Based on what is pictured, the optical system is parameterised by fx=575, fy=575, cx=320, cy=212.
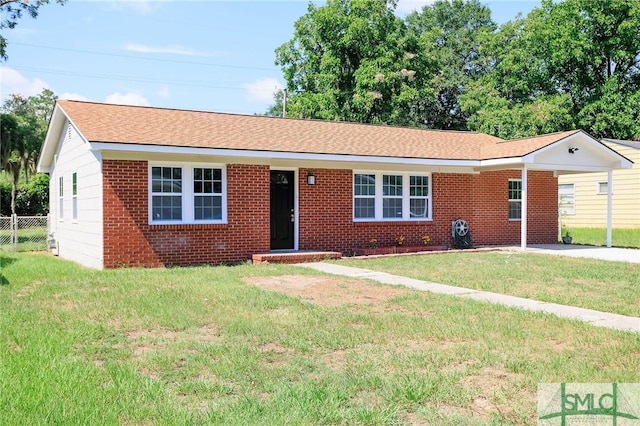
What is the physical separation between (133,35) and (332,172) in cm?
612

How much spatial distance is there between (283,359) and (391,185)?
11900 mm

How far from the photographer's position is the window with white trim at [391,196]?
16.5 metres

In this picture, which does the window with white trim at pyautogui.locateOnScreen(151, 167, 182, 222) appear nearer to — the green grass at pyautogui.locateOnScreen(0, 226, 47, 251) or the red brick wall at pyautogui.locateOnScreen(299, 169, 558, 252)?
the red brick wall at pyautogui.locateOnScreen(299, 169, 558, 252)

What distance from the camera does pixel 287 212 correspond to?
15.6 m

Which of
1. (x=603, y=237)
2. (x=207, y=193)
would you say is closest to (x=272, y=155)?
(x=207, y=193)

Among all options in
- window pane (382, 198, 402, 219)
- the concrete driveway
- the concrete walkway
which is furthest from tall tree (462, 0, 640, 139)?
the concrete walkway

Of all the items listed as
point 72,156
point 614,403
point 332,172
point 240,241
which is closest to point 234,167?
point 240,241

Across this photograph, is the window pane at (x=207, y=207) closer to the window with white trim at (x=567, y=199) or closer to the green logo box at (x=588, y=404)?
the green logo box at (x=588, y=404)

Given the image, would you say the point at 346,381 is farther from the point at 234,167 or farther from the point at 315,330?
the point at 234,167

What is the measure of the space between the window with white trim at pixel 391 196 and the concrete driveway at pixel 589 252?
3.23 metres

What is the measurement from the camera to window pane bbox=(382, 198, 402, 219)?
55.4 feet

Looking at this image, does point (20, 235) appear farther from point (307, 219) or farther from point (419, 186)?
point (419, 186)

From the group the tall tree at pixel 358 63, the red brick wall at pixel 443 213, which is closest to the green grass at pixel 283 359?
the red brick wall at pixel 443 213

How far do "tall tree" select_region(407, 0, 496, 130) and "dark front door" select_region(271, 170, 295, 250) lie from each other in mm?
25579
